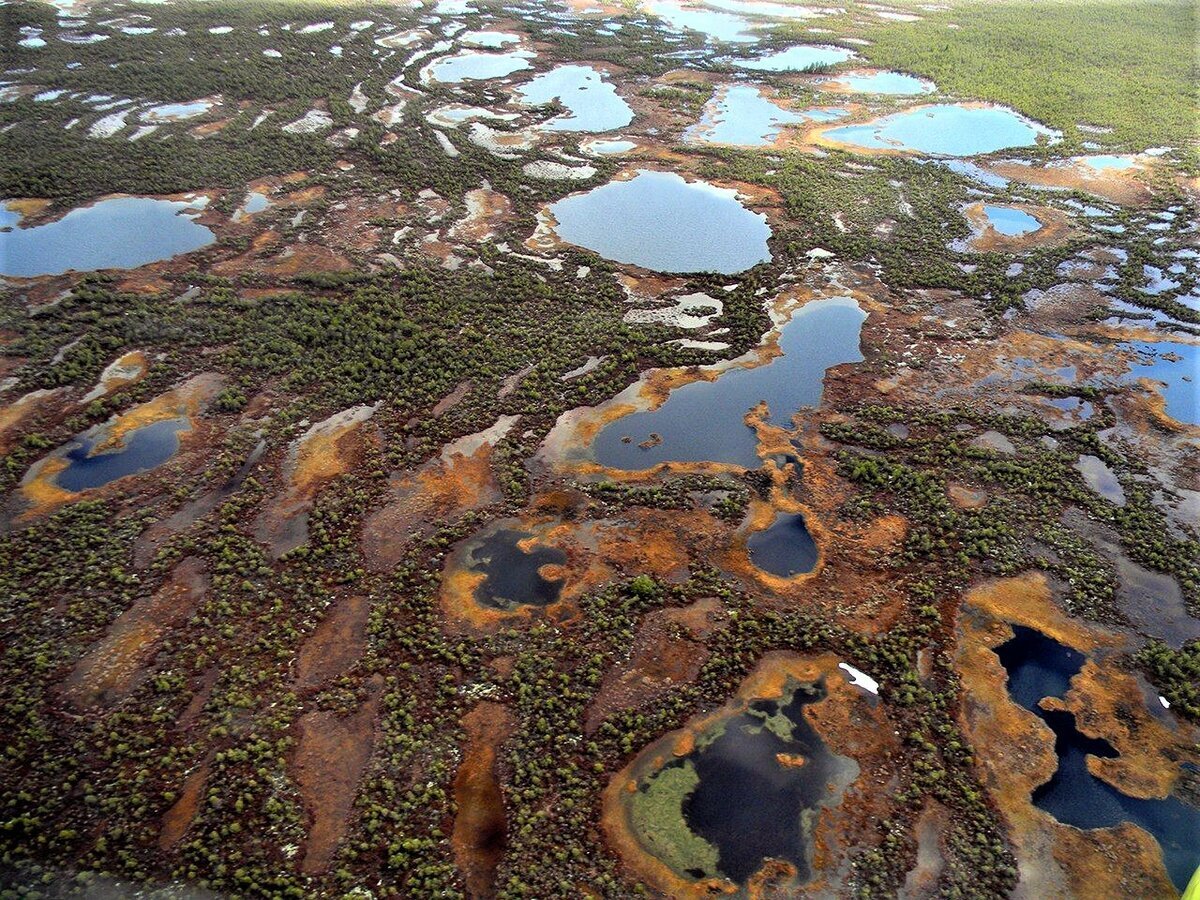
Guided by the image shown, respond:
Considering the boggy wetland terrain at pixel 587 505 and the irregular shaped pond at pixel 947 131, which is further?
the irregular shaped pond at pixel 947 131

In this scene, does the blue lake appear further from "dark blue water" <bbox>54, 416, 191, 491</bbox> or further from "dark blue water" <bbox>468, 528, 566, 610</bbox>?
"dark blue water" <bbox>54, 416, 191, 491</bbox>

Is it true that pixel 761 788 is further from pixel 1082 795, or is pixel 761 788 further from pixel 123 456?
pixel 123 456

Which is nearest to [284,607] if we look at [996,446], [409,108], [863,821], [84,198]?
[863,821]

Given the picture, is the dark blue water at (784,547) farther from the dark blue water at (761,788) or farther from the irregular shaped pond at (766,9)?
the irregular shaped pond at (766,9)

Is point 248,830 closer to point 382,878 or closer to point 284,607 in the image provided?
point 382,878

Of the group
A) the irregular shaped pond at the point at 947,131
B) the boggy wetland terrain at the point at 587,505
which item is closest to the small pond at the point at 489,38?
the boggy wetland terrain at the point at 587,505

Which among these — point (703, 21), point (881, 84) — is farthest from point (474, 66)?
point (881, 84)

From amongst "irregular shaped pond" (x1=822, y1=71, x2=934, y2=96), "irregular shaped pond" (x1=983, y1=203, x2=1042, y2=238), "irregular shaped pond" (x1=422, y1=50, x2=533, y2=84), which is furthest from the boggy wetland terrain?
"irregular shaped pond" (x1=822, y1=71, x2=934, y2=96)
